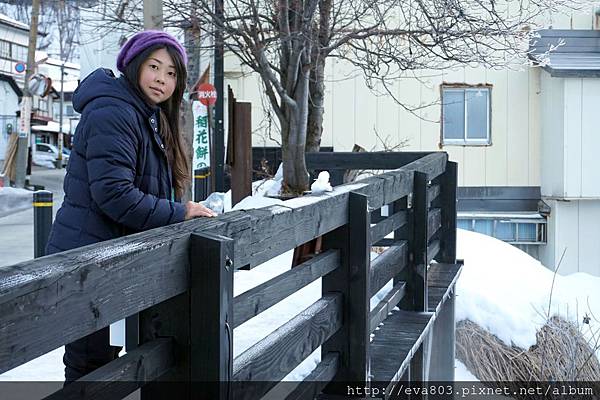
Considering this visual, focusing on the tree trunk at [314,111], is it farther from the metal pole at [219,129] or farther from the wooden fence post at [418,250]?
the wooden fence post at [418,250]

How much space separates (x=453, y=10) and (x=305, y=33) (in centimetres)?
186

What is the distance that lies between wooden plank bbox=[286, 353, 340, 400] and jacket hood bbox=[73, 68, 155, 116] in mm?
1152

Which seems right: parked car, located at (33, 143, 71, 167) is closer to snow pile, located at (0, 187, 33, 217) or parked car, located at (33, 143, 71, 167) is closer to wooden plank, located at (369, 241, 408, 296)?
snow pile, located at (0, 187, 33, 217)

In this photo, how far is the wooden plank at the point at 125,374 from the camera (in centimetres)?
192

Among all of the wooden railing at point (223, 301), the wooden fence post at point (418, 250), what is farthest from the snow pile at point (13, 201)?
the wooden railing at point (223, 301)

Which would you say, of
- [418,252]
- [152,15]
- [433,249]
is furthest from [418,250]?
[152,15]

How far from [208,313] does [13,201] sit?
64.5 feet

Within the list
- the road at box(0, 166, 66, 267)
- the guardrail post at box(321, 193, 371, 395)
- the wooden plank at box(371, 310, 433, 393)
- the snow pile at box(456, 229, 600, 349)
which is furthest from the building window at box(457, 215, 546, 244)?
the guardrail post at box(321, 193, 371, 395)

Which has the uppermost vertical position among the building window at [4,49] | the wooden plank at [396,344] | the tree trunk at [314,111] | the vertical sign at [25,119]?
the building window at [4,49]

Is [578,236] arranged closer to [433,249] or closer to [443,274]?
[443,274]

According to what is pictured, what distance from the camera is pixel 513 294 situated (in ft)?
30.5

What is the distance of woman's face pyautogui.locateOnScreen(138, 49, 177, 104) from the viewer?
3.25 m

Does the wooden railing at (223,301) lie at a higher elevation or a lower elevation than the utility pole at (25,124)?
lower

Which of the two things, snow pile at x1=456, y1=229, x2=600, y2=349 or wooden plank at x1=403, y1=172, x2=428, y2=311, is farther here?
snow pile at x1=456, y1=229, x2=600, y2=349
